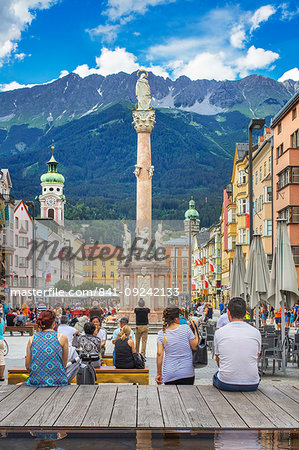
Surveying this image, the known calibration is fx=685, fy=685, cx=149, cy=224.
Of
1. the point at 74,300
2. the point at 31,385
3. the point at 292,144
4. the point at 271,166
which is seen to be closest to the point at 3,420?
the point at 31,385

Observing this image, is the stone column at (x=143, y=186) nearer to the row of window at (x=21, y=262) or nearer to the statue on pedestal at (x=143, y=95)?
the statue on pedestal at (x=143, y=95)

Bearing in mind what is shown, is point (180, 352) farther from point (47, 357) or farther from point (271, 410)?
Result: point (271, 410)

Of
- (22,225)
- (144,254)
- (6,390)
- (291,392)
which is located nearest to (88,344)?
(6,390)

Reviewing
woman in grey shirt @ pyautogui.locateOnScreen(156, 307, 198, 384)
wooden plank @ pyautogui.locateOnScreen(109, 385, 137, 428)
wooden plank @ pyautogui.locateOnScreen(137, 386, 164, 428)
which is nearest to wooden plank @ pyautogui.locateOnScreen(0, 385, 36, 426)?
wooden plank @ pyautogui.locateOnScreen(109, 385, 137, 428)

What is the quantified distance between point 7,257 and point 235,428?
7429cm

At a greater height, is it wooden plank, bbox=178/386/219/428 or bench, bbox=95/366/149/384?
wooden plank, bbox=178/386/219/428

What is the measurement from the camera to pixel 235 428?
20.2 ft

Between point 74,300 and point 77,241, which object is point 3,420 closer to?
point 74,300

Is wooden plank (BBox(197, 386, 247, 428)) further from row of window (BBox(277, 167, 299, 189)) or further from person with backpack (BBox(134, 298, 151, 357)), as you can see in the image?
row of window (BBox(277, 167, 299, 189))

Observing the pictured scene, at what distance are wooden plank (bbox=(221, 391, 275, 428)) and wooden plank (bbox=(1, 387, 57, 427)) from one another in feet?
6.55

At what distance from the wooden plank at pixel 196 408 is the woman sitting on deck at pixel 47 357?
1443 millimetres

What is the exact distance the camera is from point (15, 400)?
7.39 metres

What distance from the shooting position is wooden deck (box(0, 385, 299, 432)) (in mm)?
6258

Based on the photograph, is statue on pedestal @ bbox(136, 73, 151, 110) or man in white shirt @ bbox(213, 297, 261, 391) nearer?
man in white shirt @ bbox(213, 297, 261, 391)
